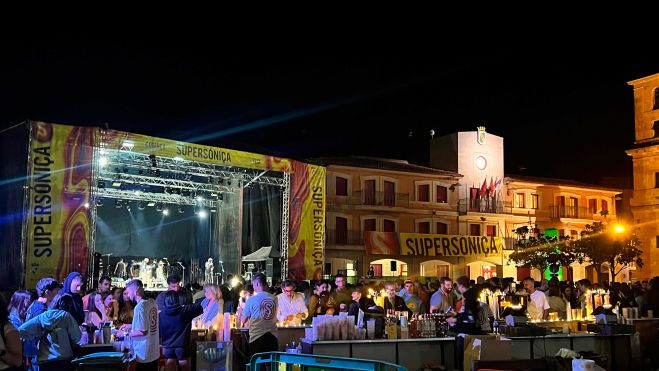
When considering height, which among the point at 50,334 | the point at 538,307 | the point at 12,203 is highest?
the point at 12,203

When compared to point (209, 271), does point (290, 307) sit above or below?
below

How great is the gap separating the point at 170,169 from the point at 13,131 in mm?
4931

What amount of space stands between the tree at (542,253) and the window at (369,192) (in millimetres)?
7937

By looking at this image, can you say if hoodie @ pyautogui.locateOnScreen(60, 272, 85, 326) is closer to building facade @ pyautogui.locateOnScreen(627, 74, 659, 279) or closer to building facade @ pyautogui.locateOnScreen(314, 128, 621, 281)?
building facade @ pyautogui.locateOnScreen(314, 128, 621, 281)

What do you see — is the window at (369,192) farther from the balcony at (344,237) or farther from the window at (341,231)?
the balcony at (344,237)

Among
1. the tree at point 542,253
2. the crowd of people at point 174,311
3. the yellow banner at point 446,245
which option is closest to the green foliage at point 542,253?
the tree at point 542,253

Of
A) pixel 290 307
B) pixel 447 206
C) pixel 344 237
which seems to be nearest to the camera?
pixel 290 307

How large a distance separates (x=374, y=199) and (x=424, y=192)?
332 cm

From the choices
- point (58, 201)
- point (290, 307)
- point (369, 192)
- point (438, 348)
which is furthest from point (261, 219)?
point (438, 348)

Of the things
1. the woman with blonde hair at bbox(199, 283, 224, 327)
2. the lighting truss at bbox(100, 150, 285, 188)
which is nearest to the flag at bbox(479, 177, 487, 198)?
the lighting truss at bbox(100, 150, 285, 188)

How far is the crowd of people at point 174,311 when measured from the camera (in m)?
7.08

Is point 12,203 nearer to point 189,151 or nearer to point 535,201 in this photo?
point 189,151

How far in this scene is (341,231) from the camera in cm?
3622

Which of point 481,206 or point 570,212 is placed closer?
point 481,206
